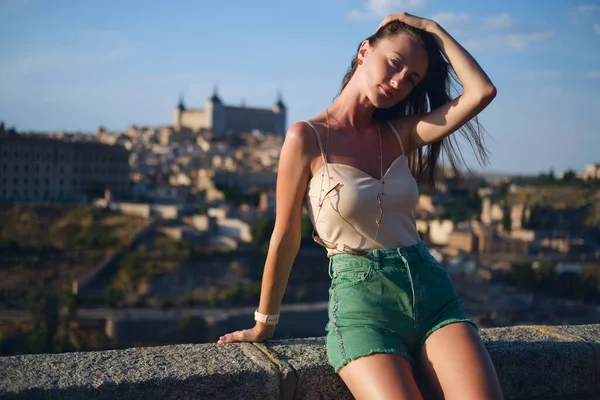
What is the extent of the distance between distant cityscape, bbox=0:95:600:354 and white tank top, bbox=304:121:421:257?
1479 centimetres

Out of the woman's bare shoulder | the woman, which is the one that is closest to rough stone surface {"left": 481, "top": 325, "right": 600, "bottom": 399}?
the woman

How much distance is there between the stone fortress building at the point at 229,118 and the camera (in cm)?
6831

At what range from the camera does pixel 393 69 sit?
1.98 meters

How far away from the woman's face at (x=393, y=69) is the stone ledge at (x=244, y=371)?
0.66m

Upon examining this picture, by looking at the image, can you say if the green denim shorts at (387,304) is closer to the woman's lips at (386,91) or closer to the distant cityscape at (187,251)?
the woman's lips at (386,91)

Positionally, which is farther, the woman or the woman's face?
the woman's face

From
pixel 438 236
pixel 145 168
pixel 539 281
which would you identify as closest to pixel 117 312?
pixel 539 281

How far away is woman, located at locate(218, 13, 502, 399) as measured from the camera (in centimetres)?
170

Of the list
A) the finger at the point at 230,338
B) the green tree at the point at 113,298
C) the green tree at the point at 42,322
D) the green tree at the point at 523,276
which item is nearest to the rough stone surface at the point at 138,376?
the finger at the point at 230,338

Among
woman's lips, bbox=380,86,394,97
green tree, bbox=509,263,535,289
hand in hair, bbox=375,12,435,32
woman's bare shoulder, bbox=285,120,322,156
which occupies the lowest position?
green tree, bbox=509,263,535,289

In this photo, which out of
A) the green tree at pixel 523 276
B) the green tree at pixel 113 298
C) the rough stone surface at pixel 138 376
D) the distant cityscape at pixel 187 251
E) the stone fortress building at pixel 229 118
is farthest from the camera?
the stone fortress building at pixel 229 118

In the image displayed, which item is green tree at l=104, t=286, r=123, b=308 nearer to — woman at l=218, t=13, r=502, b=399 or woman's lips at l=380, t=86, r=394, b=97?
woman at l=218, t=13, r=502, b=399

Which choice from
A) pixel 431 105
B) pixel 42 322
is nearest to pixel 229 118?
pixel 42 322

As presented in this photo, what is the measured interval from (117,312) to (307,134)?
21.6m
